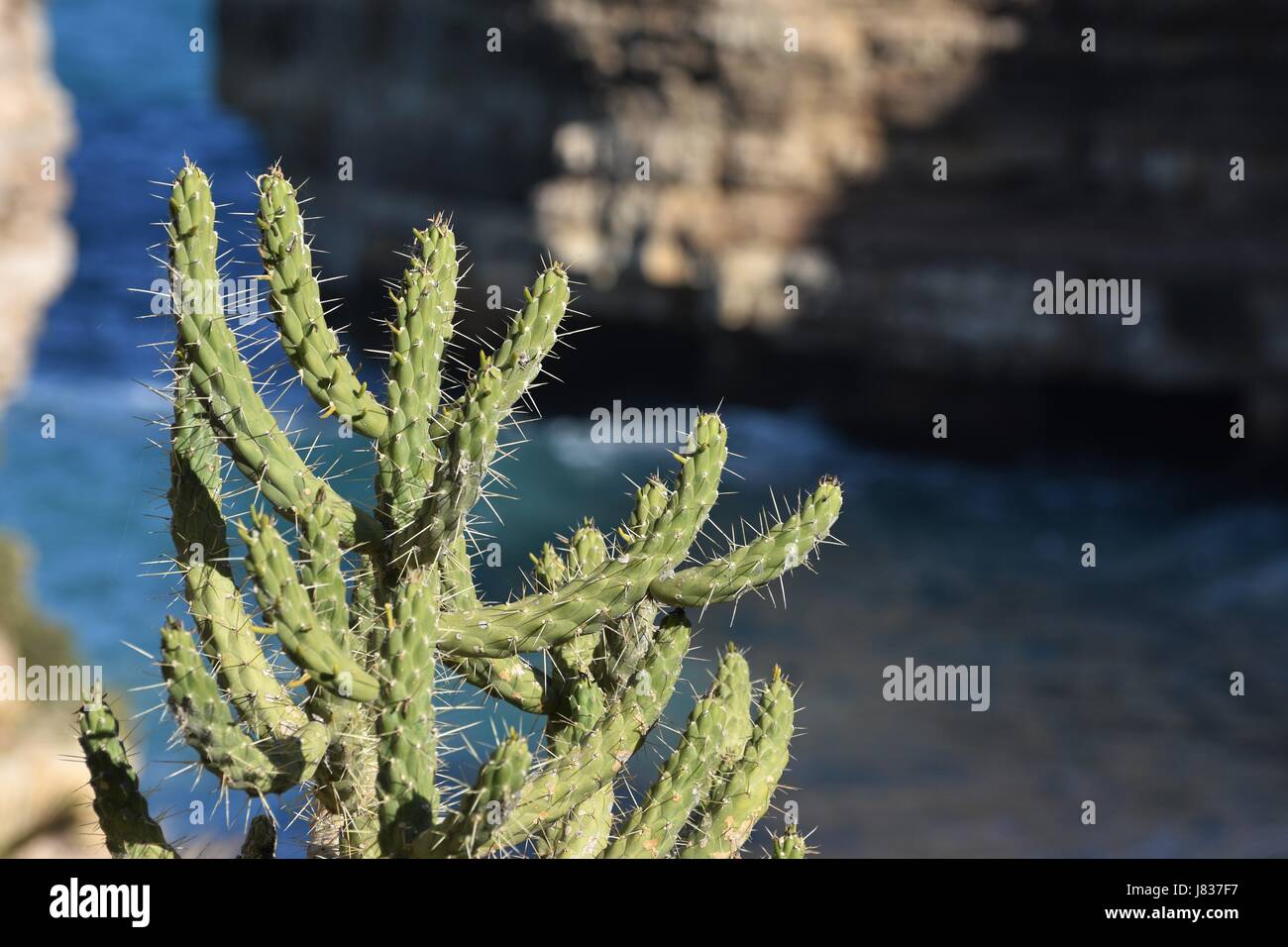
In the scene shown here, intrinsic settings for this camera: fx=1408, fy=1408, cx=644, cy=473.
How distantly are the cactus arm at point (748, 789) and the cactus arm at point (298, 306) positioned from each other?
118 centimetres

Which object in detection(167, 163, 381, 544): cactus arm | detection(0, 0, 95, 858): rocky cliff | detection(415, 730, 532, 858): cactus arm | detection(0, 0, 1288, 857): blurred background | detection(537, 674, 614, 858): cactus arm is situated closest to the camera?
detection(415, 730, 532, 858): cactus arm

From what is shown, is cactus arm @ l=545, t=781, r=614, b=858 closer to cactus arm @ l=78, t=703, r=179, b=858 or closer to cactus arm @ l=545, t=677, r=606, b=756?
cactus arm @ l=545, t=677, r=606, b=756

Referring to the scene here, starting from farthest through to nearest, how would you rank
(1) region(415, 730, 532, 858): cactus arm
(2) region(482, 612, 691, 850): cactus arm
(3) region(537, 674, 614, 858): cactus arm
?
(3) region(537, 674, 614, 858): cactus arm
(2) region(482, 612, 691, 850): cactus arm
(1) region(415, 730, 532, 858): cactus arm

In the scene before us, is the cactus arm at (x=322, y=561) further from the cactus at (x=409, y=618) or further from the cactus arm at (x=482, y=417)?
the cactus arm at (x=482, y=417)

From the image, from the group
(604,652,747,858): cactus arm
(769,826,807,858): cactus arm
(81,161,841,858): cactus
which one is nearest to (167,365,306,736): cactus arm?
(81,161,841,858): cactus

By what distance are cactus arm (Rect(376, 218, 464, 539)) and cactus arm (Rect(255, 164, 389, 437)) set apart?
3.7 inches

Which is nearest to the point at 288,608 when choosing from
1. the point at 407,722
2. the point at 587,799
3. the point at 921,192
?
the point at 407,722

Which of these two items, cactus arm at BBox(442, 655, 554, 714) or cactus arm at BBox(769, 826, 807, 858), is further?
cactus arm at BBox(442, 655, 554, 714)

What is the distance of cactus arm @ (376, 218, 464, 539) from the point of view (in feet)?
9.73

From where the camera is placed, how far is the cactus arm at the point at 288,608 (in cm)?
259

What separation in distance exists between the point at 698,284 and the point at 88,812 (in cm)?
1385

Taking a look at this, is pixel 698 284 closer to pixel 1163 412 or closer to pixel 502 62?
pixel 502 62

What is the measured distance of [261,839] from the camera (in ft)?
10.7
